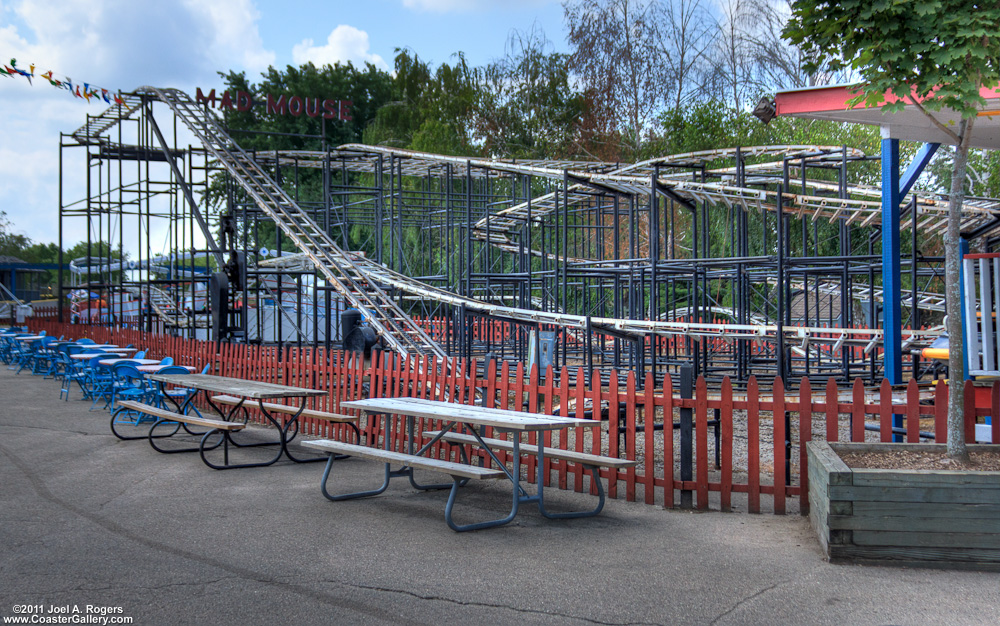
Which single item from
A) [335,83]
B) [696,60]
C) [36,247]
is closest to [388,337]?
[696,60]

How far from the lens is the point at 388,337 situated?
15.8 meters

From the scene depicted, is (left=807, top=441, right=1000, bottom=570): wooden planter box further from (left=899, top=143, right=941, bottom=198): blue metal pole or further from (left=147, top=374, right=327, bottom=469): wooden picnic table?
(left=147, top=374, right=327, bottom=469): wooden picnic table

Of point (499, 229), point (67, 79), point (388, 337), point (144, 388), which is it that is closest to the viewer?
point (144, 388)

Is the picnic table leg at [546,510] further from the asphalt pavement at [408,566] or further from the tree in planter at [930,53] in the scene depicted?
the tree in planter at [930,53]

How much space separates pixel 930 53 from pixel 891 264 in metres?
3.13

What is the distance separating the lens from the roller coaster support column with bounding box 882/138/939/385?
7.94 meters

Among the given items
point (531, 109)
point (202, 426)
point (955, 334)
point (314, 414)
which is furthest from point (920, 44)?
point (531, 109)

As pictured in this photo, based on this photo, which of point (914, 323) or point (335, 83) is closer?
point (914, 323)

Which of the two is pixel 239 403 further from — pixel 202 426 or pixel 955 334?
pixel 955 334

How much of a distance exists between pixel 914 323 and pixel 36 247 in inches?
3795

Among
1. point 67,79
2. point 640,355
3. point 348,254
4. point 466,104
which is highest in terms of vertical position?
point 466,104

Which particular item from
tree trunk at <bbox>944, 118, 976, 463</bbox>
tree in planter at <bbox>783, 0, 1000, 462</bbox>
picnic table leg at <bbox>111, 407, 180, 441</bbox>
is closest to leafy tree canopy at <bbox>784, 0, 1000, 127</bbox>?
tree in planter at <bbox>783, 0, 1000, 462</bbox>

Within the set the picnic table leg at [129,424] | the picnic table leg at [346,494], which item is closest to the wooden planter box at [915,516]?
the picnic table leg at [346,494]

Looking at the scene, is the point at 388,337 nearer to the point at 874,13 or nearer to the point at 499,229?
the point at 499,229
